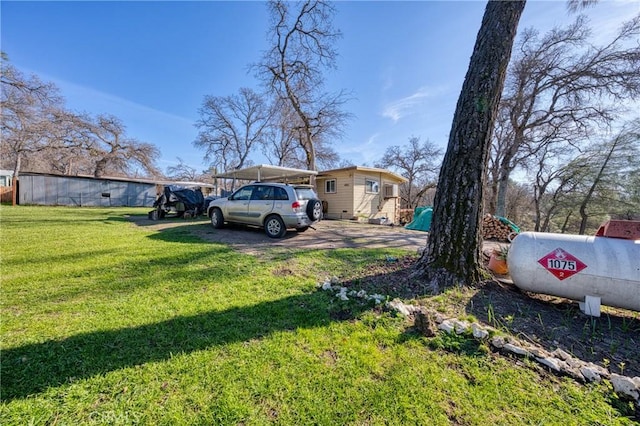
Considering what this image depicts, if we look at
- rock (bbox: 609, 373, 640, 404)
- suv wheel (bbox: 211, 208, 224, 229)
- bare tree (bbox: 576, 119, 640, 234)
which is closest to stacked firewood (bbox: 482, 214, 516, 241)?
rock (bbox: 609, 373, 640, 404)

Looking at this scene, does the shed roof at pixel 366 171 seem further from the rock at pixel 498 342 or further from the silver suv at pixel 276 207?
the rock at pixel 498 342

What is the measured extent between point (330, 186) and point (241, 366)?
13452 millimetres

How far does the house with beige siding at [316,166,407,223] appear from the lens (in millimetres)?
13914

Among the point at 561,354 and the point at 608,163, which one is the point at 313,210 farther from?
the point at 608,163

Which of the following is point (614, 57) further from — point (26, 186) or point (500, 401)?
point (26, 186)

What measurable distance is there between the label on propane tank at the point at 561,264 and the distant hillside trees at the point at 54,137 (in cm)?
2853

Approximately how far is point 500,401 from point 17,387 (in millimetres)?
3309

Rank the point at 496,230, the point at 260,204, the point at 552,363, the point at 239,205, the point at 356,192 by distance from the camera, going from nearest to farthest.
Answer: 1. the point at 552,363
2. the point at 260,204
3. the point at 239,205
4. the point at 496,230
5. the point at 356,192

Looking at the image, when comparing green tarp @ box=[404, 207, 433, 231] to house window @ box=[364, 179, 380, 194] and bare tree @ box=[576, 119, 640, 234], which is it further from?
bare tree @ box=[576, 119, 640, 234]

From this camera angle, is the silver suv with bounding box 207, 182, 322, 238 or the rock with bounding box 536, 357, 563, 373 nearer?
the rock with bounding box 536, 357, 563, 373

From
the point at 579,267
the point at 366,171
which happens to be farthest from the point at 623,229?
the point at 366,171

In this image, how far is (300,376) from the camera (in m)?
1.85

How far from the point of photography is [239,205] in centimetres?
787

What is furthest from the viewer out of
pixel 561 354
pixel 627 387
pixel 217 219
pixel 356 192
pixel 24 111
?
pixel 24 111
